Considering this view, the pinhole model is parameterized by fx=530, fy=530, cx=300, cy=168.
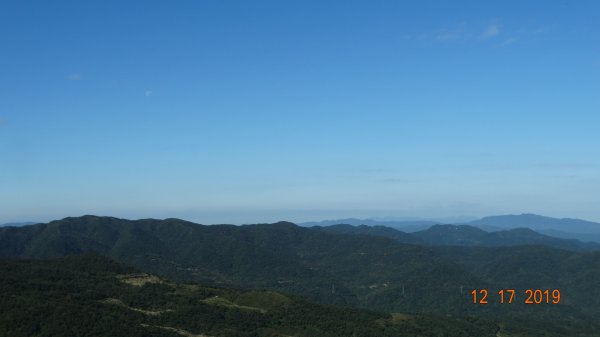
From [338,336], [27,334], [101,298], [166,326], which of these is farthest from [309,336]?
[27,334]

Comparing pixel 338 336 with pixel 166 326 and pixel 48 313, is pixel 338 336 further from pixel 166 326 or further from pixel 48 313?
pixel 48 313

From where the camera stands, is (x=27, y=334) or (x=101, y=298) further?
(x=101, y=298)

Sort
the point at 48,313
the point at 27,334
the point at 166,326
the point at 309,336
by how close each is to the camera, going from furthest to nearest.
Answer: the point at 309,336 < the point at 166,326 < the point at 48,313 < the point at 27,334

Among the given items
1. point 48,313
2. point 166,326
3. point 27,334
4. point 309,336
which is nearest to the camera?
point 27,334

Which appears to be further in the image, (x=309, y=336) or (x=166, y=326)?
(x=309, y=336)

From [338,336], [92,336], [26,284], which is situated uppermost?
[26,284]

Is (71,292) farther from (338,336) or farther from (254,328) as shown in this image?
(338,336)

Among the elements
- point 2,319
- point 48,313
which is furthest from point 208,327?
point 2,319

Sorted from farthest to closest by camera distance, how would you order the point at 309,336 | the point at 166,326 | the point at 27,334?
the point at 309,336 < the point at 166,326 < the point at 27,334

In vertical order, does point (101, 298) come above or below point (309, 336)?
above
